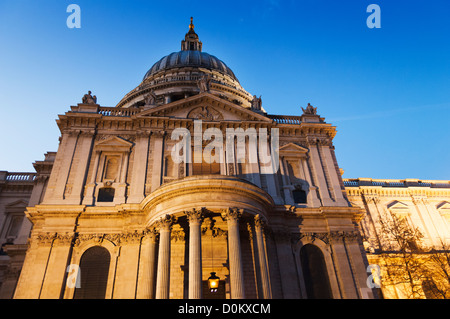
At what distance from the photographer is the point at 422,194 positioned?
37.2 m

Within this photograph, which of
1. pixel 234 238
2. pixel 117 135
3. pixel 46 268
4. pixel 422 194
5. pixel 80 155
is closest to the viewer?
pixel 234 238

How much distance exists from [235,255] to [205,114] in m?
13.5

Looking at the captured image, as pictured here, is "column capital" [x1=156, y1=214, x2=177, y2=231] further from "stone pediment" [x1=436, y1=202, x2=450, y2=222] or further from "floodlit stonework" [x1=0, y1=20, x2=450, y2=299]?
"stone pediment" [x1=436, y1=202, x2=450, y2=222]

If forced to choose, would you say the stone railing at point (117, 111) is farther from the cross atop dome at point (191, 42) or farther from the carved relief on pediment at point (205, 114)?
the cross atop dome at point (191, 42)

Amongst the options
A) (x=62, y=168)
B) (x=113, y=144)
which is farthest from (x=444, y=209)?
(x=62, y=168)

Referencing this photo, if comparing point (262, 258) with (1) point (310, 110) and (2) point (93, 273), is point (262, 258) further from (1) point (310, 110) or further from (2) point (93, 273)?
(1) point (310, 110)

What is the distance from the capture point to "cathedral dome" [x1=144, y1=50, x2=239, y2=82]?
162 ft

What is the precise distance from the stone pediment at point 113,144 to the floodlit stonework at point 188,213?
0.08 meters

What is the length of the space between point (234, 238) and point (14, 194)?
25564mm

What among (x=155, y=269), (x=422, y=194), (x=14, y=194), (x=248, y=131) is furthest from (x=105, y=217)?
(x=422, y=194)

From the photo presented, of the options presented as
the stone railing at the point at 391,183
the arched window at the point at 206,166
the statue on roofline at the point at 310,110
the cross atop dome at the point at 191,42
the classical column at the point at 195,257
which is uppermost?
the cross atop dome at the point at 191,42

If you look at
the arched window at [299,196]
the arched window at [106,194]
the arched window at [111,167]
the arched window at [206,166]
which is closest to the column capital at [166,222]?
the arched window at [106,194]

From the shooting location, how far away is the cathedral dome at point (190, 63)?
49.3 m

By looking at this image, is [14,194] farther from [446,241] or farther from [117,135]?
[446,241]
